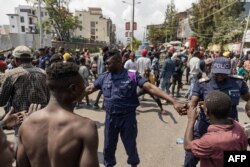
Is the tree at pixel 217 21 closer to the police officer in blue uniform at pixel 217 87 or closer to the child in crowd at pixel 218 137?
the police officer in blue uniform at pixel 217 87

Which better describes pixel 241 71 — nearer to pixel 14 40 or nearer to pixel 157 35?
pixel 14 40

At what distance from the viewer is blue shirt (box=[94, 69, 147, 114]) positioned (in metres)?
4.00

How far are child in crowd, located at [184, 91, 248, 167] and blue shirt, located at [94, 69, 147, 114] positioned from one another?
58.9 inches

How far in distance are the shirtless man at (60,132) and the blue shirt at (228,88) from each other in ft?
6.88

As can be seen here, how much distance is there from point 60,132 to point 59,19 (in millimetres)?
41276

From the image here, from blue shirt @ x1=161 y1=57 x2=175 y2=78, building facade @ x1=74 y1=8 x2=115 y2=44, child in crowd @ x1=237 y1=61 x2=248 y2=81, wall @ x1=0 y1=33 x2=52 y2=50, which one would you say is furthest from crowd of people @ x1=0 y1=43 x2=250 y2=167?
building facade @ x1=74 y1=8 x2=115 y2=44

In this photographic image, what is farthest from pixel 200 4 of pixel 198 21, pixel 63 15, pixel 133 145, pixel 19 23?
pixel 19 23

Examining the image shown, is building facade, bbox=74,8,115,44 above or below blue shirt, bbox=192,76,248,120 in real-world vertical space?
above

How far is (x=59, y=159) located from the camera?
1.90 m

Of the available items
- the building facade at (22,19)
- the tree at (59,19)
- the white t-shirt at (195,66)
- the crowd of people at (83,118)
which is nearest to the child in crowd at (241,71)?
the white t-shirt at (195,66)

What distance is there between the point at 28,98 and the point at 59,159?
192 cm

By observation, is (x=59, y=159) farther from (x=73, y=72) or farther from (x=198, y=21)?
(x=198, y=21)

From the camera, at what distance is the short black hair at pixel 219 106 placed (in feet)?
8.23

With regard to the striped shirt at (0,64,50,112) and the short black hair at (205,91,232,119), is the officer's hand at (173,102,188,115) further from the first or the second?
the striped shirt at (0,64,50,112)
